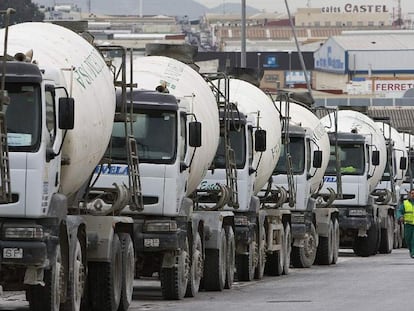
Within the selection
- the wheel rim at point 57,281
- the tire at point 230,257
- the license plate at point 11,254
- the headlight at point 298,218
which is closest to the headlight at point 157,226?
the tire at point 230,257

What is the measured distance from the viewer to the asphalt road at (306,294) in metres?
22.8

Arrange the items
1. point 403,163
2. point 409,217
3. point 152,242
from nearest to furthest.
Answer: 1. point 152,242
2. point 409,217
3. point 403,163

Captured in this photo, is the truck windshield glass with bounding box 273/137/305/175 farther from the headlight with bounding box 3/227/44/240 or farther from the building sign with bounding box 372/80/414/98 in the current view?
the building sign with bounding box 372/80/414/98

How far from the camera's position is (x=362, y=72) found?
16738 centimetres

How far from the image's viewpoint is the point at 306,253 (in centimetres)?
3534

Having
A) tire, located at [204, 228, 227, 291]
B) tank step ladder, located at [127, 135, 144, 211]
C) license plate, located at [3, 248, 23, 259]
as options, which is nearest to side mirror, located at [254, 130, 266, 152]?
tire, located at [204, 228, 227, 291]

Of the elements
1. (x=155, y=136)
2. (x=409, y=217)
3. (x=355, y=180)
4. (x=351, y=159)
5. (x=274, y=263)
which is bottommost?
(x=274, y=263)

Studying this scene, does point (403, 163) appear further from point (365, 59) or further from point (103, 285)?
point (365, 59)

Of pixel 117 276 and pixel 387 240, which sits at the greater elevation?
pixel 387 240

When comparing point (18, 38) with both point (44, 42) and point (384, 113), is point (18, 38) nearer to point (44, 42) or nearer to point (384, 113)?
point (44, 42)

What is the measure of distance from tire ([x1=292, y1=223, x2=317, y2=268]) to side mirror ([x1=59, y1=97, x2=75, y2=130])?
1663cm

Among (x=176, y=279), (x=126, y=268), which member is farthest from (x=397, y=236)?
(x=126, y=268)

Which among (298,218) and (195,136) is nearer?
(195,136)

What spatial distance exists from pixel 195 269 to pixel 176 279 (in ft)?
3.72
